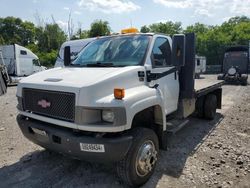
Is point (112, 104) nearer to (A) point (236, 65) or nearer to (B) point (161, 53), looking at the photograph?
(B) point (161, 53)

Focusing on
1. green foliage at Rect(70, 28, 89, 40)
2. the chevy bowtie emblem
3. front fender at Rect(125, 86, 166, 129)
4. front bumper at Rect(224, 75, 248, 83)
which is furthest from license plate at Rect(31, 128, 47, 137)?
green foliage at Rect(70, 28, 89, 40)

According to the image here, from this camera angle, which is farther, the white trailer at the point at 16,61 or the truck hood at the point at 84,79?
the white trailer at the point at 16,61

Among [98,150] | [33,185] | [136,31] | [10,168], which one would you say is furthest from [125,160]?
[136,31]

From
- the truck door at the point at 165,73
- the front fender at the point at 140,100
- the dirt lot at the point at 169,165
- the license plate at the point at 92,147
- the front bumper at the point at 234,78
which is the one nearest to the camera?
the license plate at the point at 92,147

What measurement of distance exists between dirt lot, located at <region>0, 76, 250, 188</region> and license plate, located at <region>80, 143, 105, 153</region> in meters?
0.89

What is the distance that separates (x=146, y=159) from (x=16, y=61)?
66.5 feet

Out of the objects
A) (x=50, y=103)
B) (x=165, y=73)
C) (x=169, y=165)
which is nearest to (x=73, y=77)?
(x=50, y=103)

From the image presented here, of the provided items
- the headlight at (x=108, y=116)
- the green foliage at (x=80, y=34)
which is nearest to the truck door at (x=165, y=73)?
the headlight at (x=108, y=116)

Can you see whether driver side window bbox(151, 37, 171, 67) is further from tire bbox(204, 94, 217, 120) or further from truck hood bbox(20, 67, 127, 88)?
tire bbox(204, 94, 217, 120)

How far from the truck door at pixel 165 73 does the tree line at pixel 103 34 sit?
874 centimetres

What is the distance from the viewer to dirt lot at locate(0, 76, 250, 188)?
4156 millimetres

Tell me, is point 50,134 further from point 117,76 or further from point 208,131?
point 208,131

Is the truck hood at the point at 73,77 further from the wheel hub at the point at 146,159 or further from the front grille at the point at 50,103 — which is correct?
the wheel hub at the point at 146,159

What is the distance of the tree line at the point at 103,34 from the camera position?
34.4 metres
